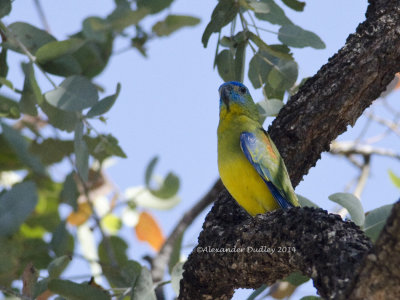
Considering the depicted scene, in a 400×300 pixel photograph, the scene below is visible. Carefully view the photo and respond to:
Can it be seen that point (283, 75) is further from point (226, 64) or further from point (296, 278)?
point (296, 278)

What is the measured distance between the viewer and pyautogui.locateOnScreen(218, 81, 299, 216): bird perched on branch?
352cm

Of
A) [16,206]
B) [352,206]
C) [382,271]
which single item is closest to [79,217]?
[16,206]

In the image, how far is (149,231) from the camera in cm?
588

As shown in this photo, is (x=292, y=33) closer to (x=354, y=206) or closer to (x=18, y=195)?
(x=354, y=206)

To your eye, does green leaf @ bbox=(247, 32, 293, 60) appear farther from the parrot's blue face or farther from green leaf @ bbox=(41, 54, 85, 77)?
green leaf @ bbox=(41, 54, 85, 77)

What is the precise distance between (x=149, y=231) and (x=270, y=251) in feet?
10.4

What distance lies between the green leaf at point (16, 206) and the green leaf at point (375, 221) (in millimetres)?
1887

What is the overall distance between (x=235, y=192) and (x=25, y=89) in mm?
1297

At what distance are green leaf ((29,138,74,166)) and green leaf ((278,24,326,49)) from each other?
5.58 ft

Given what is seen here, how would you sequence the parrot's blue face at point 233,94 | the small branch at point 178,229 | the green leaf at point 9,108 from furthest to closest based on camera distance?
1. the small branch at point 178,229
2. the parrot's blue face at point 233,94
3. the green leaf at point 9,108

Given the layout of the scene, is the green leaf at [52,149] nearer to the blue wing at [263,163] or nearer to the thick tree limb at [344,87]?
the blue wing at [263,163]

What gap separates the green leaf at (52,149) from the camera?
4.54m

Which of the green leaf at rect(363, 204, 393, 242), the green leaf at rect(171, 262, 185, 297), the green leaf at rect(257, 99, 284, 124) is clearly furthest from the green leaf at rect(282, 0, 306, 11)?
the green leaf at rect(171, 262, 185, 297)

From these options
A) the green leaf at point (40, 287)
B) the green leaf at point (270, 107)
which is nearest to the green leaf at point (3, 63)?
the green leaf at point (40, 287)
